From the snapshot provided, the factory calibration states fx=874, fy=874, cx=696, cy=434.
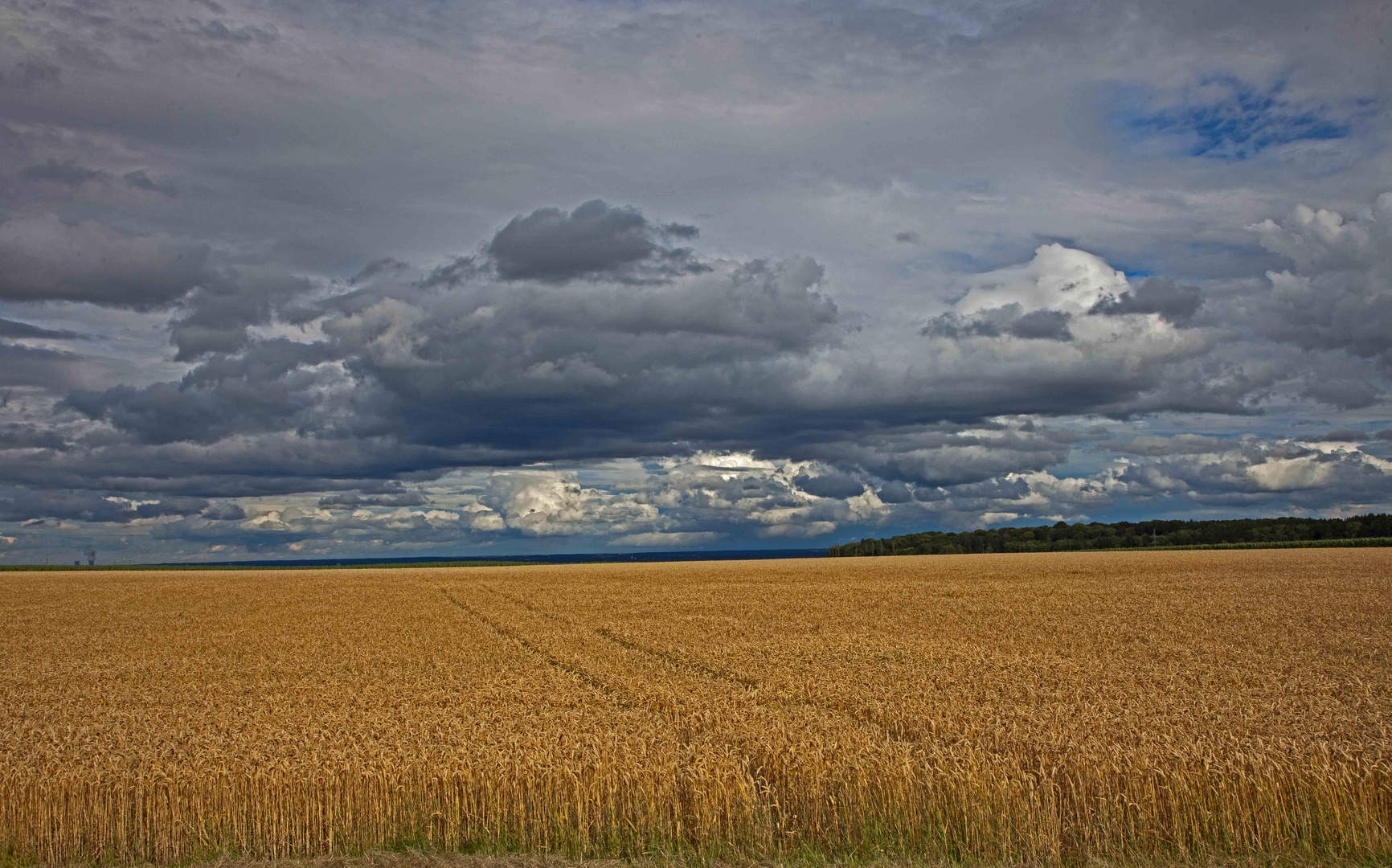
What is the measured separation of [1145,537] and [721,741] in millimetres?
155623

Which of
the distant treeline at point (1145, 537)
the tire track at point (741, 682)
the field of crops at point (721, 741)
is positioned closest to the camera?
the field of crops at point (721, 741)

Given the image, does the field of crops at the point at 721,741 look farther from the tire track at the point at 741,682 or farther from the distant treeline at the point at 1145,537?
the distant treeline at the point at 1145,537

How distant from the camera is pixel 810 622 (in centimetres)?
3303

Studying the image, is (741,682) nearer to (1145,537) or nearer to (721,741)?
(721,741)

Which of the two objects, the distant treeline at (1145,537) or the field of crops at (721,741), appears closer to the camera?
the field of crops at (721,741)

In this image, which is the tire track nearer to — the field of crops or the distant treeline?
the field of crops

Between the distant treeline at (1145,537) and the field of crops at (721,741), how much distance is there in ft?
370

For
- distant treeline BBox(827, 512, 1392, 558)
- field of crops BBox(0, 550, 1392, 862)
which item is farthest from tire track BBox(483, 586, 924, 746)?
distant treeline BBox(827, 512, 1392, 558)

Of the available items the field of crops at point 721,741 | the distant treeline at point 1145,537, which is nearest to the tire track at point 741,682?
the field of crops at point 721,741

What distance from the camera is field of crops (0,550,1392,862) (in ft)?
35.1

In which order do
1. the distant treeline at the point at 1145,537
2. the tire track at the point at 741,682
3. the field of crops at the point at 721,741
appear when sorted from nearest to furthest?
A: the field of crops at the point at 721,741 < the tire track at the point at 741,682 < the distant treeline at the point at 1145,537

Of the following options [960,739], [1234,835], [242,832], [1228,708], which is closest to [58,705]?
[242,832]

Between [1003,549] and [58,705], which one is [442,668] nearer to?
[58,705]

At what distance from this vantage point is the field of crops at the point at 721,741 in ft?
35.1
